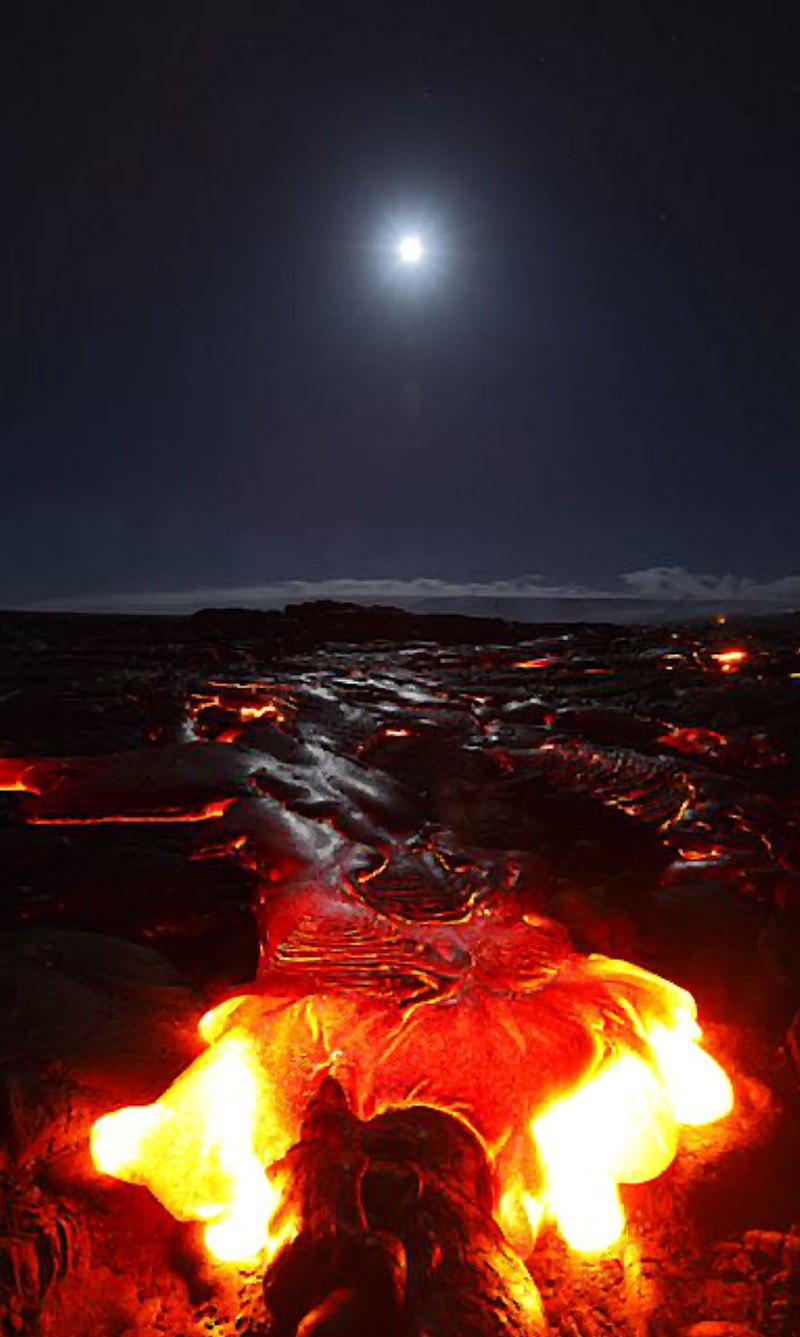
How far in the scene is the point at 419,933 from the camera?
2678 mm

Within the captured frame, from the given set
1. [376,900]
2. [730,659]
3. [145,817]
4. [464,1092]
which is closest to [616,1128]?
[464,1092]

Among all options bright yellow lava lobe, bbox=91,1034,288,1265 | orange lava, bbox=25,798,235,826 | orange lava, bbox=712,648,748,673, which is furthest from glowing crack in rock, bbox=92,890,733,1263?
orange lava, bbox=712,648,748,673

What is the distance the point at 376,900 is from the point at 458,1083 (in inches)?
47.4

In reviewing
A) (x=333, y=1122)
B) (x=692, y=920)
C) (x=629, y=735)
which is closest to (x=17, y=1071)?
(x=333, y=1122)

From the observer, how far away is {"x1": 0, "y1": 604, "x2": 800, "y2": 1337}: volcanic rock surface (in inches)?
61.3

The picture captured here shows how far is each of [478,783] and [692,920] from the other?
7.06 feet

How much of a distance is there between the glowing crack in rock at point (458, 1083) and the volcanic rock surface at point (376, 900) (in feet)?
0.27

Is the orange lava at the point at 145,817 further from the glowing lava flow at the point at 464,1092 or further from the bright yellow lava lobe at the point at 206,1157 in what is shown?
the bright yellow lava lobe at the point at 206,1157

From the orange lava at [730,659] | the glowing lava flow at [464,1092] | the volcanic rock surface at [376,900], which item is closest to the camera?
the volcanic rock surface at [376,900]

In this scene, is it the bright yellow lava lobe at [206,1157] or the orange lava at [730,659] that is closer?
the bright yellow lava lobe at [206,1157]

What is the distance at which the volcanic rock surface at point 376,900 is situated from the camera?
156 centimetres

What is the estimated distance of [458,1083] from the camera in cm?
187

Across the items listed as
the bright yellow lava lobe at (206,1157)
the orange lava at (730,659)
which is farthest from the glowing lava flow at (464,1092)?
the orange lava at (730,659)

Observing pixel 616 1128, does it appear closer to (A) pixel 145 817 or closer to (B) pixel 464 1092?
(B) pixel 464 1092
